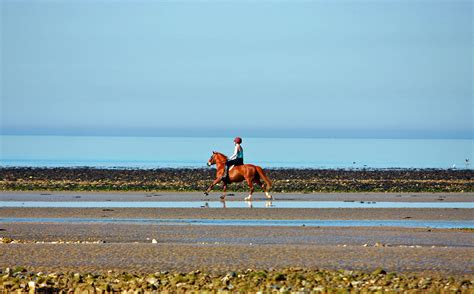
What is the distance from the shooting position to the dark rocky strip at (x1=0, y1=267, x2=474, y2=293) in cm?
1377

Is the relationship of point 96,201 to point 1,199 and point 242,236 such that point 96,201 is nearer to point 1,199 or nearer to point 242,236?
point 1,199

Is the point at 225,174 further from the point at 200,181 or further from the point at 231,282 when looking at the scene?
the point at 231,282

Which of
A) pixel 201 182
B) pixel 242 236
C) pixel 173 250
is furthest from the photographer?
pixel 201 182

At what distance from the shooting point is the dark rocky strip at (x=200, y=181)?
4281 cm

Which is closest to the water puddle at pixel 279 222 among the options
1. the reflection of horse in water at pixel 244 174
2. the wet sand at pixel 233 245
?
the wet sand at pixel 233 245

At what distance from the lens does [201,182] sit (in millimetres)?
47625

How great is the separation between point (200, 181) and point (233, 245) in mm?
29712

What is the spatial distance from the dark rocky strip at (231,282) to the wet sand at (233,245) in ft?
3.11

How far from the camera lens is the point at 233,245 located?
19000 mm

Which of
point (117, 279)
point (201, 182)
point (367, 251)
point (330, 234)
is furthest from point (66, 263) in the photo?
point (201, 182)

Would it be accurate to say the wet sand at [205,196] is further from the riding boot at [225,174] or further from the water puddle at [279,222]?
the water puddle at [279,222]

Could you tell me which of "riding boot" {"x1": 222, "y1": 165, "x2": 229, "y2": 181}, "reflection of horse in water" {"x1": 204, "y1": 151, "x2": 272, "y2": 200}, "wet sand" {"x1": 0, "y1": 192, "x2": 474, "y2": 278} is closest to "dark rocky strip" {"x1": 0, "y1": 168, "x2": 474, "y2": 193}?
"reflection of horse in water" {"x1": 204, "y1": 151, "x2": 272, "y2": 200}

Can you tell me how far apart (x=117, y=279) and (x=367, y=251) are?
568cm

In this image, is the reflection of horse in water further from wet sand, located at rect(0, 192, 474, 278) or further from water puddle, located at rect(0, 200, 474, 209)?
wet sand, located at rect(0, 192, 474, 278)
